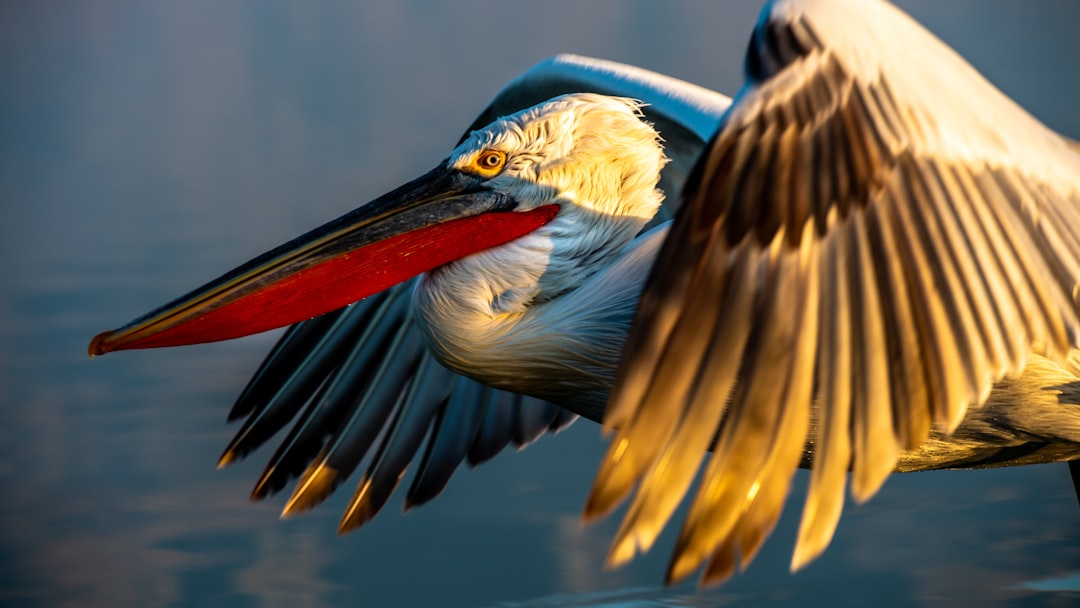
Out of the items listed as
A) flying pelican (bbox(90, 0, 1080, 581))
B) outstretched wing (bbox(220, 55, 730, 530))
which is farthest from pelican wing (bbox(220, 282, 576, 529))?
flying pelican (bbox(90, 0, 1080, 581))

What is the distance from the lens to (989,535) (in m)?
5.50

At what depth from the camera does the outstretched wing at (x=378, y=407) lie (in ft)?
15.1

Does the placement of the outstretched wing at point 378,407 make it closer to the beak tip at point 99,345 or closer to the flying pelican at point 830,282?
the beak tip at point 99,345

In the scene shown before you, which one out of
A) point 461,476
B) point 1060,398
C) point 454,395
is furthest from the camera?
point 461,476

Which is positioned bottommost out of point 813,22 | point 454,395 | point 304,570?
point 304,570

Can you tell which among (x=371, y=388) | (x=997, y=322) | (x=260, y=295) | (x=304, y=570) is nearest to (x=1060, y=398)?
(x=997, y=322)

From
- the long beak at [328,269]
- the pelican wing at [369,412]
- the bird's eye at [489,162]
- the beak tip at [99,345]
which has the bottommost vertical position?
the pelican wing at [369,412]

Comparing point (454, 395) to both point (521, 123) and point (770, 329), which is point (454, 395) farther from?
point (770, 329)

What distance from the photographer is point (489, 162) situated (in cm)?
352

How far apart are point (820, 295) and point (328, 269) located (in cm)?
151

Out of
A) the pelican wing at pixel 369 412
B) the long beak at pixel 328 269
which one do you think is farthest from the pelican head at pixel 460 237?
the pelican wing at pixel 369 412

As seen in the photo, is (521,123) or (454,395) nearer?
(521,123)

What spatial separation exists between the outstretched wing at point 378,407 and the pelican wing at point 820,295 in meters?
1.99

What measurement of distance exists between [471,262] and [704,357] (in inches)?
46.5
